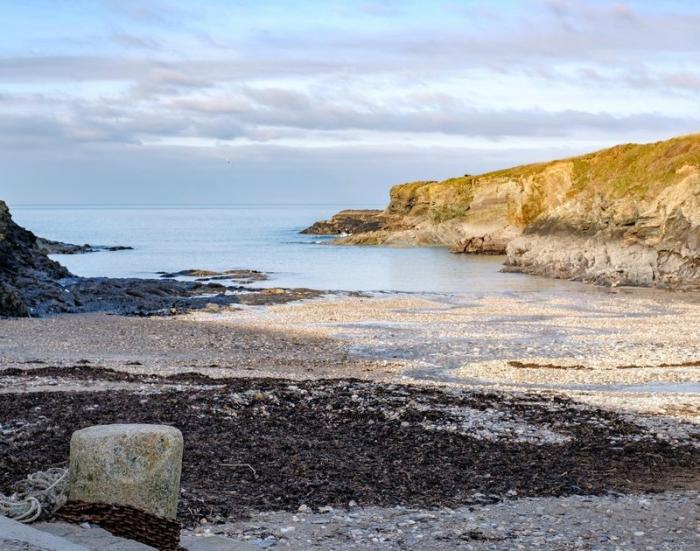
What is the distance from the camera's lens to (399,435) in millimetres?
13234

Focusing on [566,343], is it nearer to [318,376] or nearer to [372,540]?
[318,376]

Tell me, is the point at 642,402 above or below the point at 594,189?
below

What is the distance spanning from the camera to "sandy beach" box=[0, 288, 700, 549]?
373 inches

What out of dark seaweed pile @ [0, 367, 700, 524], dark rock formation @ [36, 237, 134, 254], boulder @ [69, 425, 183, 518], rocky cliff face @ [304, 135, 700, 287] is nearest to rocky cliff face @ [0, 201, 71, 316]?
dark seaweed pile @ [0, 367, 700, 524]

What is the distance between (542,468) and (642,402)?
635 centimetres

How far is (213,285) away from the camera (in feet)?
181

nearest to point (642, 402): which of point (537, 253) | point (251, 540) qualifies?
point (251, 540)

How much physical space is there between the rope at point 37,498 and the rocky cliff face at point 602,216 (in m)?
51.0

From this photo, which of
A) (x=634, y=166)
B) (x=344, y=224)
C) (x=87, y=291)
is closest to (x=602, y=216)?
(x=634, y=166)

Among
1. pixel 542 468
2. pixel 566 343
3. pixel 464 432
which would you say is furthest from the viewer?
pixel 566 343

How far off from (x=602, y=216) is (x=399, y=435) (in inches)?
2171

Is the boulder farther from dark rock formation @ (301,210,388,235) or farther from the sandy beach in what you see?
dark rock formation @ (301,210,388,235)

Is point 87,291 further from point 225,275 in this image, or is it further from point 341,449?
point 341,449

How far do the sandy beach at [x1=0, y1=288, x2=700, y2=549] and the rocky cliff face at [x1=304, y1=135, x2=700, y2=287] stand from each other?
103 feet
